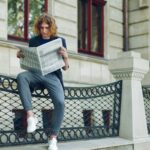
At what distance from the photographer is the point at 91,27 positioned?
14367 mm

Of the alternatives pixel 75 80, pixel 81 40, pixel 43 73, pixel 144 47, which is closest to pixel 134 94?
pixel 43 73

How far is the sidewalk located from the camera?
534 centimetres

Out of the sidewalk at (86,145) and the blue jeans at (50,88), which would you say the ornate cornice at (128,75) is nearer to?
the sidewalk at (86,145)

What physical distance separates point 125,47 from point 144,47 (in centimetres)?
80

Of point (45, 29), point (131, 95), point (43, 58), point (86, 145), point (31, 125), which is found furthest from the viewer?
point (131, 95)

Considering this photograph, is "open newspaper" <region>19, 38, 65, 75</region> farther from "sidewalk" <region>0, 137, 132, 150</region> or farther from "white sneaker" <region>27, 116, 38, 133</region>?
"sidewalk" <region>0, 137, 132, 150</region>

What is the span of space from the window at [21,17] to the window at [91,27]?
2442 millimetres

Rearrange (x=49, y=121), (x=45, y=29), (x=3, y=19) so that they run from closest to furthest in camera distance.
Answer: (x=45, y=29), (x=49, y=121), (x=3, y=19)

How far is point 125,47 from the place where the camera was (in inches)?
618

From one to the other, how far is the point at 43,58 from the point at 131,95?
8.20ft

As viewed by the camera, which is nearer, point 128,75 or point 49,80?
point 49,80

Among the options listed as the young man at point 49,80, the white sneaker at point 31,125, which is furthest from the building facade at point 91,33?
the white sneaker at point 31,125

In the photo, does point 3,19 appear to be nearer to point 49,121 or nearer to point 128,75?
point 128,75

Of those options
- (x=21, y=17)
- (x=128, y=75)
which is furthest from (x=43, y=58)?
(x=21, y=17)
